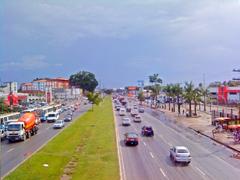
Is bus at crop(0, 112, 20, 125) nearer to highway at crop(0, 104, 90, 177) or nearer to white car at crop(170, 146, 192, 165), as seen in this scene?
highway at crop(0, 104, 90, 177)

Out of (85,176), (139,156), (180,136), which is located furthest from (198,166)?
(180,136)

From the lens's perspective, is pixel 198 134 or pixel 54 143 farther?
pixel 198 134

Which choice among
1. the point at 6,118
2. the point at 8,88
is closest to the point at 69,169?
the point at 6,118

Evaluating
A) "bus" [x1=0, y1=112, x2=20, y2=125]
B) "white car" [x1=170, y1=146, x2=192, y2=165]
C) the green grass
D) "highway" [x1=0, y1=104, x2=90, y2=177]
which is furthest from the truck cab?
"white car" [x1=170, y1=146, x2=192, y2=165]

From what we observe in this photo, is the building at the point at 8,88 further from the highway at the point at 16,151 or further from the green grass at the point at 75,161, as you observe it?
the green grass at the point at 75,161

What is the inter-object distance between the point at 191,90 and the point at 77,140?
57.9 metres

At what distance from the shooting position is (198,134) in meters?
59.2

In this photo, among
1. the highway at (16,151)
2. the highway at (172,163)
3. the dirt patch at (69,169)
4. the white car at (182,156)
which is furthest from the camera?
the white car at (182,156)

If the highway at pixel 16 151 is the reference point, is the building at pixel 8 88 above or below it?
above

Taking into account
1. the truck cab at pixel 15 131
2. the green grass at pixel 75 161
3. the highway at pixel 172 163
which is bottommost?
the highway at pixel 172 163

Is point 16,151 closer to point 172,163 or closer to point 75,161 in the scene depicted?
point 75,161

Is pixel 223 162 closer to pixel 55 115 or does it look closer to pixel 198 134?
pixel 198 134

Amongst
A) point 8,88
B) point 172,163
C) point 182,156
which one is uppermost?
point 8,88

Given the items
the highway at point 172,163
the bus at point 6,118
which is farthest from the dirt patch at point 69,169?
the bus at point 6,118
